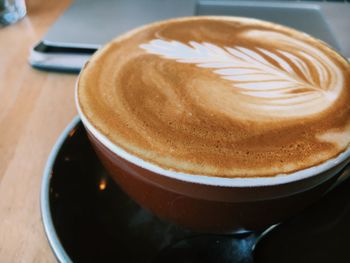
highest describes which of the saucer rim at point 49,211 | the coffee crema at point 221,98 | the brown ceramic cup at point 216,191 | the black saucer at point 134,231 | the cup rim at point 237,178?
the coffee crema at point 221,98

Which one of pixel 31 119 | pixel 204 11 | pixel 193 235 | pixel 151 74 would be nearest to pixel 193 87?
pixel 151 74

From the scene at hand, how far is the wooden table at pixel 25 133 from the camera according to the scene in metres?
0.47

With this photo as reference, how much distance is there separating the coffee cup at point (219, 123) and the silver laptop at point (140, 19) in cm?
26

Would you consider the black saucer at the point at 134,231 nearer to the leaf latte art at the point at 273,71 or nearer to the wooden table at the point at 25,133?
the wooden table at the point at 25,133

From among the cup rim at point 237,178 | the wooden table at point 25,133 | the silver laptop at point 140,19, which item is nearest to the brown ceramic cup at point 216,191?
the cup rim at point 237,178

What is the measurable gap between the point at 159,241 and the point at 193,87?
0.21 metres

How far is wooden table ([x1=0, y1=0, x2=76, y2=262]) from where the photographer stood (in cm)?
47

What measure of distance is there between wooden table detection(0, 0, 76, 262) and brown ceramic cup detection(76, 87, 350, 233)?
0.54ft

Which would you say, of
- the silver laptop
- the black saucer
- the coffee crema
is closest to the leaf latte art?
the coffee crema

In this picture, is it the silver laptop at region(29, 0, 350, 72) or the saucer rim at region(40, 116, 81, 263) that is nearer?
the saucer rim at region(40, 116, 81, 263)

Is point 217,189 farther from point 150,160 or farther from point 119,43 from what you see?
point 119,43

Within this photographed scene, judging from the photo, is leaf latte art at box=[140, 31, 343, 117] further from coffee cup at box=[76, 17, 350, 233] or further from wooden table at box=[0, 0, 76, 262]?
wooden table at box=[0, 0, 76, 262]

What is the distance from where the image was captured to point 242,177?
1.08ft

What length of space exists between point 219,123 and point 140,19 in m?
0.53
